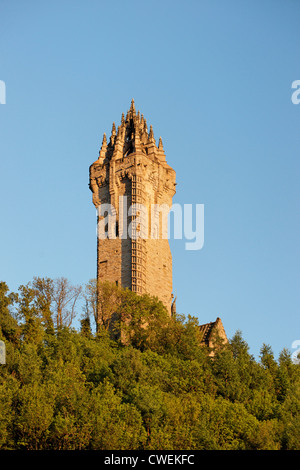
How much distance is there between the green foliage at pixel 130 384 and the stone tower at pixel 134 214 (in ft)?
15.0

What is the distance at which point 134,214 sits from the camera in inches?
3538

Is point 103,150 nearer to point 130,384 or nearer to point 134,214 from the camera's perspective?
point 134,214

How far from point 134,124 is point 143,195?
13.3 metres

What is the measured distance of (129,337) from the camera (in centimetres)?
8056

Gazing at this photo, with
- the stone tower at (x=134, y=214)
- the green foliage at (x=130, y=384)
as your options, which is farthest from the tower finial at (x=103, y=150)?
the green foliage at (x=130, y=384)

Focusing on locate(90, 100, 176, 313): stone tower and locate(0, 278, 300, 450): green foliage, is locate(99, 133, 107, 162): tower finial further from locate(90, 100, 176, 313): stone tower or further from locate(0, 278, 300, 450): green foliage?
locate(0, 278, 300, 450): green foliage

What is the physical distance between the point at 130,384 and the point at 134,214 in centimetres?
2752

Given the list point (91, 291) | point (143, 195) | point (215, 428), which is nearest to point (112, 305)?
point (91, 291)

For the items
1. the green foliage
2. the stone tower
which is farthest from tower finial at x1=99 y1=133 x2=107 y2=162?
the green foliage

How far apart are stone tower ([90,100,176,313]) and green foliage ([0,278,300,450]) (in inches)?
180

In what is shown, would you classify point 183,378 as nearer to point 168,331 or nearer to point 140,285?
point 168,331

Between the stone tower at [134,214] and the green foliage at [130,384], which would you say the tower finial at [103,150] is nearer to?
the stone tower at [134,214]

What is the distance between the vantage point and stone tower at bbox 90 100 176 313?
89000 mm

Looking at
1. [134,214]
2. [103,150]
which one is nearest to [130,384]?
[134,214]
